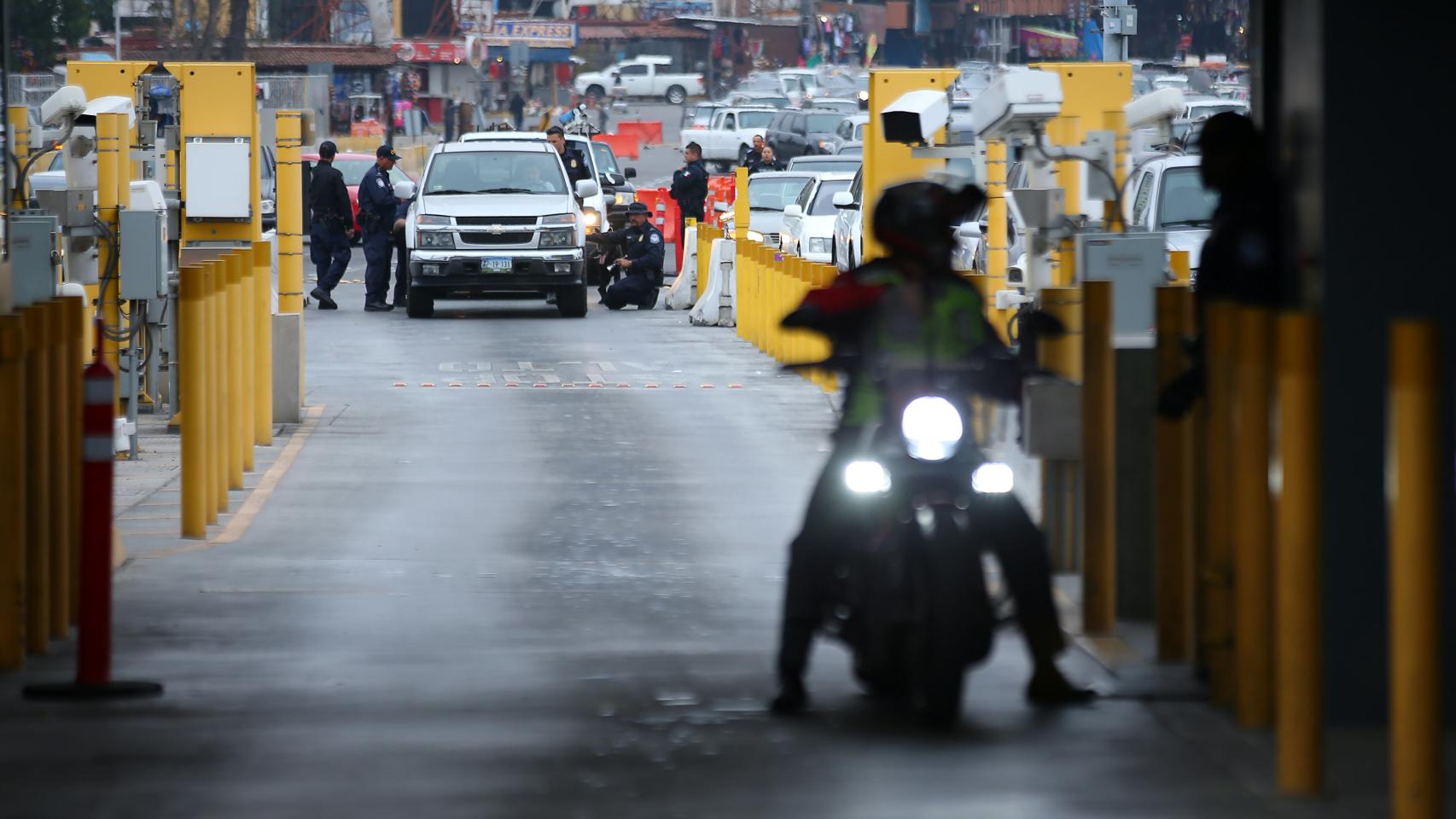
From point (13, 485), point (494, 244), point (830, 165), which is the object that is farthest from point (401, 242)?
point (13, 485)

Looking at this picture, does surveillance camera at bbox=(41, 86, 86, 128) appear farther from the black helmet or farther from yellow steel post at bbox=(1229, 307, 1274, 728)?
yellow steel post at bbox=(1229, 307, 1274, 728)

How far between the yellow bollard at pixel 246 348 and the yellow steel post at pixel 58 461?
4.48 meters

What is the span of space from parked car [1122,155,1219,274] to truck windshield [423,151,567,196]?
31.3 feet

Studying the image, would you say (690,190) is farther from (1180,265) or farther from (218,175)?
(1180,265)

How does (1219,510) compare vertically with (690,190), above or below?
below

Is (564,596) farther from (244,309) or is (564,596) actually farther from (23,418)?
(244,309)

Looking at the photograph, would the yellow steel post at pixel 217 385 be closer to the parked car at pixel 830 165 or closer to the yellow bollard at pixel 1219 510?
the yellow bollard at pixel 1219 510

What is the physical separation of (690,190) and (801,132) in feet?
84.1

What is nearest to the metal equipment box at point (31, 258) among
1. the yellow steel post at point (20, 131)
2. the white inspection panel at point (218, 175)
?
the yellow steel post at point (20, 131)

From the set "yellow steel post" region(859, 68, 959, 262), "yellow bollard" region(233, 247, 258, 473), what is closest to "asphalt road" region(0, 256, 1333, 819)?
"yellow bollard" region(233, 247, 258, 473)

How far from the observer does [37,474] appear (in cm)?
847

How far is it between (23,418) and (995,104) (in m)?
7.65

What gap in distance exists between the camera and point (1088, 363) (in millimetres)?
8625

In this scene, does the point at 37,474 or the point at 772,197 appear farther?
the point at 772,197
